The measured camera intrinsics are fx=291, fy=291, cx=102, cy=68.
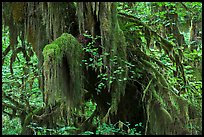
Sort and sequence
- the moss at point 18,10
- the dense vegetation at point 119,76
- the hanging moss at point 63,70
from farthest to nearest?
1. the moss at point 18,10
2. the dense vegetation at point 119,76
3. the hanging moss at point 63,70

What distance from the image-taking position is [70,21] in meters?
5.41

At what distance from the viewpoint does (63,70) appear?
4.48 m

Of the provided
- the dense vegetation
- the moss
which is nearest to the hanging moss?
the dense vegetation

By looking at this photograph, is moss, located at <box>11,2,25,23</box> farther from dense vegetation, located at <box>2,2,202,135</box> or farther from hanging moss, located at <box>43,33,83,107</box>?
hanging moss, located at <box>43,33,83,107</box>

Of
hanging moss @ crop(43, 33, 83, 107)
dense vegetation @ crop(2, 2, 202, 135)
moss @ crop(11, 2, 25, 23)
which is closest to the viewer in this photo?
hanging moss @ crop(43, 33, 83, 107)

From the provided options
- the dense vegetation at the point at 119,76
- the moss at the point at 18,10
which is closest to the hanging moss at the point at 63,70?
the dense vegetation at the point at 119,76

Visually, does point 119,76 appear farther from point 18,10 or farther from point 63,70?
point 18,10

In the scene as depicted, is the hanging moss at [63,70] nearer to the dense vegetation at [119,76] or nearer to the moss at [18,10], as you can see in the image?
the dense vegetation at [119,76]

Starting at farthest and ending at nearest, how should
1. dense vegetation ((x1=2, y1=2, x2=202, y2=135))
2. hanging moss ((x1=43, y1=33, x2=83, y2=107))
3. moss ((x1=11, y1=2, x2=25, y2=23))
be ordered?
moss ((x1=11, y1=2, x2=25, y2=23))
dense vegetation ((x1=2, y1=2, x2=202, y2=135))
hanging moss ((x1=43, y1=33, x2=83, y2=107))

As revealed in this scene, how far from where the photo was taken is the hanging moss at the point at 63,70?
4.36 m

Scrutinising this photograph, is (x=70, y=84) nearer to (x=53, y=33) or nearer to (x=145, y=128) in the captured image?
(x=53, y=33)

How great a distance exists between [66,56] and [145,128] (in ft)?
7.18

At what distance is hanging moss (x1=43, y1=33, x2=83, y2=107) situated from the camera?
436 cm

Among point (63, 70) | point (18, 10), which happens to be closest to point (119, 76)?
point (63, 70)
